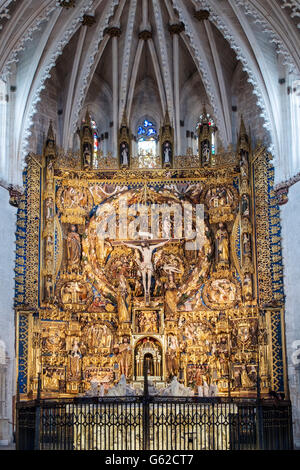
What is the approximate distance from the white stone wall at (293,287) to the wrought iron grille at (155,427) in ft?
7.25

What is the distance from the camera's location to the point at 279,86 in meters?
25.2

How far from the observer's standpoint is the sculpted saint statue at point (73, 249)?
2566 cm

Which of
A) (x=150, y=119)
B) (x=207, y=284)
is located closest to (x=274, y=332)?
(x=207, y=284)

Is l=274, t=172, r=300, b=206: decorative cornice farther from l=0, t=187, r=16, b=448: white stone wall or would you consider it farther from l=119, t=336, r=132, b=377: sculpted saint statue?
l=0, t=187, r=16, b=448: white stone wall

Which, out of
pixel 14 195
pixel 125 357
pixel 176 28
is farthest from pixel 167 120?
pixel 125 357

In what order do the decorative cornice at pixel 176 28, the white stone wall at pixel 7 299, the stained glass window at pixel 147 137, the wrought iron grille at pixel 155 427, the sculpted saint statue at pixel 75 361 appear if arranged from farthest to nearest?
1. the stained glass window at pixel 147 137
2. the decorative cornice at pixel 176 28
3. the sculpted saint statue at pixel 75 361
4. the white stone wall at pixel 7 299
5. the wrought iron grille at pixel 155 427

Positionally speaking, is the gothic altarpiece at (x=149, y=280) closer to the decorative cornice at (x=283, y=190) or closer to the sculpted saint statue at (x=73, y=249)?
the sculpted saint statue at (x=73, y=249)

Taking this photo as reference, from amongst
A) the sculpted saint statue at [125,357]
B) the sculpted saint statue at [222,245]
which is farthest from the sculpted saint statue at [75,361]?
the sculpted saint statue at [222,245]

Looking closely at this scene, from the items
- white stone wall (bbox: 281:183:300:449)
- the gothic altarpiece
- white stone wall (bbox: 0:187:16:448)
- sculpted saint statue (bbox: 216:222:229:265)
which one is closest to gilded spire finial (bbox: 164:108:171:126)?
the gothic altarpiece

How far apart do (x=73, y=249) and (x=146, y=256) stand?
267 cm

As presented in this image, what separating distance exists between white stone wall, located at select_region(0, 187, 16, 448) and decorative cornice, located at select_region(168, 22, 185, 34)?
8787 mm

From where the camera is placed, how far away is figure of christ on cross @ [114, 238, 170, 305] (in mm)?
25531

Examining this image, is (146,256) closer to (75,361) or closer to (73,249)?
(73,249)

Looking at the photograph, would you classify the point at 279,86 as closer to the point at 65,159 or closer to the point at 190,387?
A: the point at 65,159
